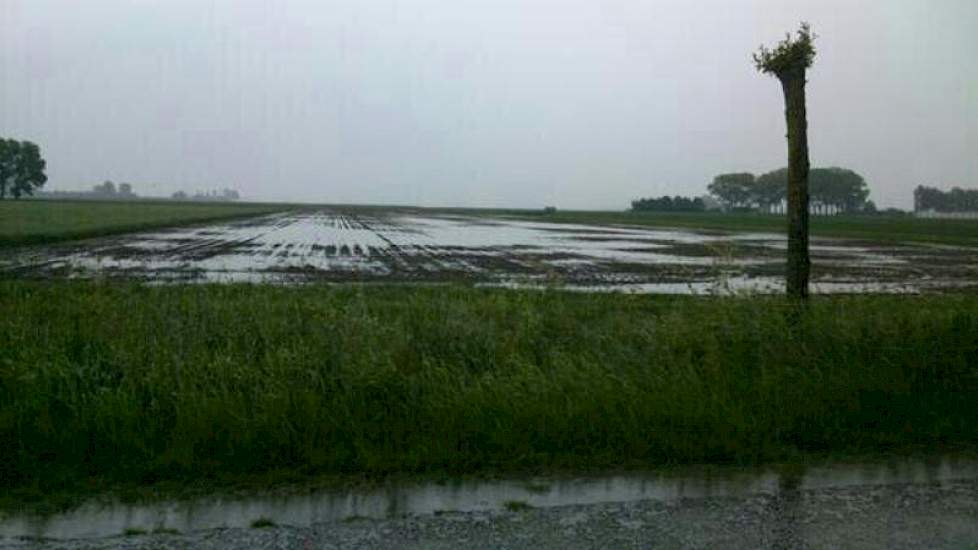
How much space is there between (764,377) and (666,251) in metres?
35.6

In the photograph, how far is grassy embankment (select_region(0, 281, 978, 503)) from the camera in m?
6.62

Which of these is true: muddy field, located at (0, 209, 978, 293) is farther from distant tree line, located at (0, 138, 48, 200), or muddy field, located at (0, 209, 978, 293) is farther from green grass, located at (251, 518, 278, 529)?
distant tree line, located at (0, 138, 48, 200)

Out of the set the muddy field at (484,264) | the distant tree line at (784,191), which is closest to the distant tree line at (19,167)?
the muddy field at (484,264)

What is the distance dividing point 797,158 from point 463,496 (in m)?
6.75

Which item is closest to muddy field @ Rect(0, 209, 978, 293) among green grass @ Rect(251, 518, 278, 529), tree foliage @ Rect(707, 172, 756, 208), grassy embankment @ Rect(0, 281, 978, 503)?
grassy embankment @ Rect(0, 281, 978, 503)

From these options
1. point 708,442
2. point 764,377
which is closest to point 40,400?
point 708,442

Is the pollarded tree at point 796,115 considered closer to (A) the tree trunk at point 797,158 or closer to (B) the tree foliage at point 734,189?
(A) the tree trunk at point 797,158

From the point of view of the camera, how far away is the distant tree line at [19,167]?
118 metres

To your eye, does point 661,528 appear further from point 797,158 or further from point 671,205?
point 671,205

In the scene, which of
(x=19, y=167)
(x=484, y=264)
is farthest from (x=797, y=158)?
(x=19, y=167)

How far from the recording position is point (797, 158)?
10289 millimetres

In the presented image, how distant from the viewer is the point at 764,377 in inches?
325

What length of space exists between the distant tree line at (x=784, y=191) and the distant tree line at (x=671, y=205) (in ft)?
48.6

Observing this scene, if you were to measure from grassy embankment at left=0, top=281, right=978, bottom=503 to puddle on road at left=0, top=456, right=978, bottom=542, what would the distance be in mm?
400
